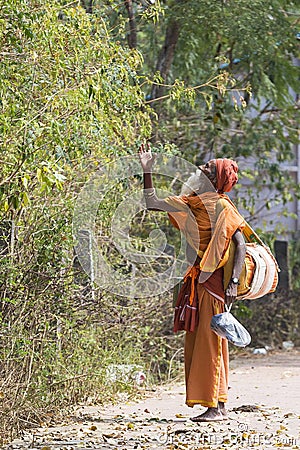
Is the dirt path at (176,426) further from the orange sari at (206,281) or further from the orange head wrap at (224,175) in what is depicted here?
the orange head wrap at (224,175)

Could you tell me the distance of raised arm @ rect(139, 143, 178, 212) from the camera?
22.1 ft

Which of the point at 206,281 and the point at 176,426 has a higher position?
the point at 206,281

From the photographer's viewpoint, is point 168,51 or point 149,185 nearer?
point 149,185

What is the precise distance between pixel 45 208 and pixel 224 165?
1.37 meters

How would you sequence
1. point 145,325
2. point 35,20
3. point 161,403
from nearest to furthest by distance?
point 35,20 → point 161,403 → point 145,325

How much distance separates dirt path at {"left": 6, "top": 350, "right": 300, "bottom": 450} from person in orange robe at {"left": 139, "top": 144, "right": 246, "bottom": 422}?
305mm

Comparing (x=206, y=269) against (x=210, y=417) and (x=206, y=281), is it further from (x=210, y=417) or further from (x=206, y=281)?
(x=210, y=417)

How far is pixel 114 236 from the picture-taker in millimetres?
8664

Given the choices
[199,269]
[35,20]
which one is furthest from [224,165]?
[35,20]

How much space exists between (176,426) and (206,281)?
1098mm

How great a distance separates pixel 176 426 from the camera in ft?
22.6

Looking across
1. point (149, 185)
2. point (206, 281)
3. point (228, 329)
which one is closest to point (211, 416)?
point (228, 329)

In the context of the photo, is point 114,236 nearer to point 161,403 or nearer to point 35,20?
point 161,403

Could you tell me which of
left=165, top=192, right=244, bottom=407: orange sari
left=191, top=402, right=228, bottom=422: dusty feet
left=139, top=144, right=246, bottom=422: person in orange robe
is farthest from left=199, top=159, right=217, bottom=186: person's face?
left=191, top=402, right=228, bottom=422: dusty feet
